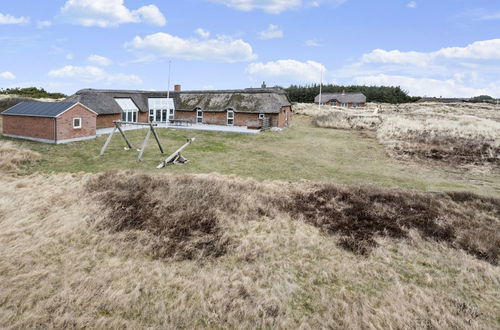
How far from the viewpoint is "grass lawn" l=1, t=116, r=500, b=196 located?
15.5 metres

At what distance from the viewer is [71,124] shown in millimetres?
21906

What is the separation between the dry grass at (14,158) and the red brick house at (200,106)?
11988mm

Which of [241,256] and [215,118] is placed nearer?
[241,256]

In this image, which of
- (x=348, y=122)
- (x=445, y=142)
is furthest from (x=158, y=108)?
(x=445, y=142)

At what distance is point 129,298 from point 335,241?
18.7 ft

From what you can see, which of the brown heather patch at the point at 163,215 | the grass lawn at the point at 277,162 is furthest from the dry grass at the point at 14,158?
the brown heather patch at the point at 163,215

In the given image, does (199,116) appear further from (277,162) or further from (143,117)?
(277,162)

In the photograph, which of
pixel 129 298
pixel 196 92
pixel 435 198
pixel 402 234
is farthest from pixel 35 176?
pixel 196 92

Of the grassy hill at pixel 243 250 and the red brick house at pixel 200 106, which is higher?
the red brick house at pixel 200 106

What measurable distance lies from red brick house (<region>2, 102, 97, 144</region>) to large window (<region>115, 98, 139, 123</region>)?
794cm

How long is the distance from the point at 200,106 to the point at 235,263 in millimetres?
29482

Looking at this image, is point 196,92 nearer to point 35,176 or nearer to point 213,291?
point 35,176

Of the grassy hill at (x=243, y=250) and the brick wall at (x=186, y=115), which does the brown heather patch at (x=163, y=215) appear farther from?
the brick wall at (x=186, y=115)

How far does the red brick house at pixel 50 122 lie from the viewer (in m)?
21.0
